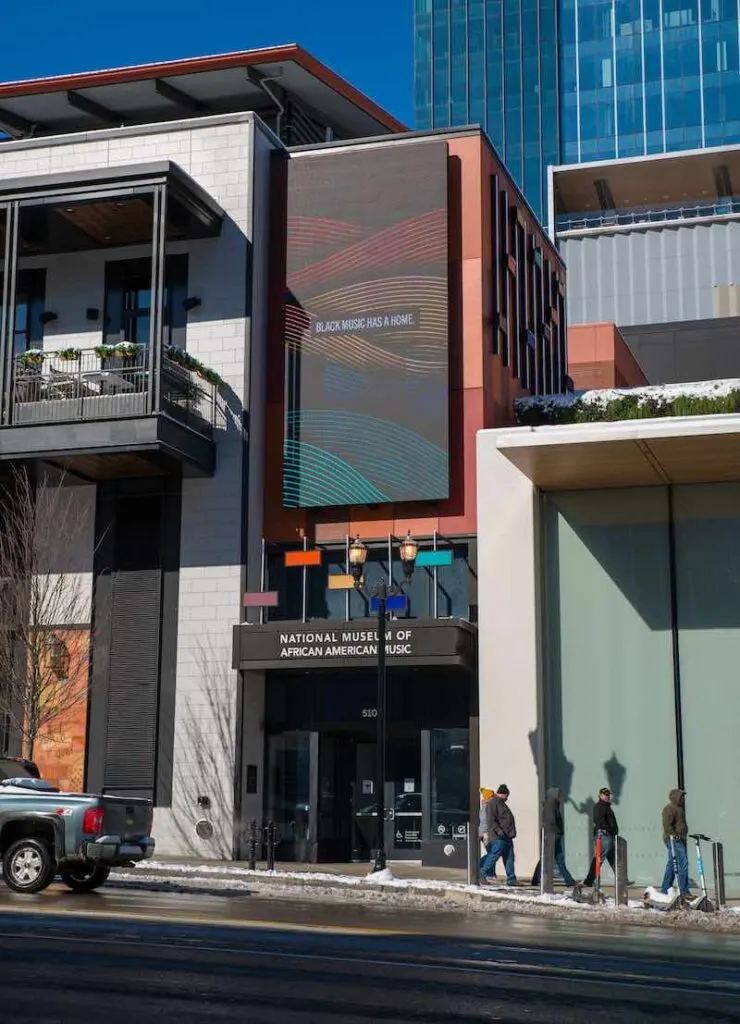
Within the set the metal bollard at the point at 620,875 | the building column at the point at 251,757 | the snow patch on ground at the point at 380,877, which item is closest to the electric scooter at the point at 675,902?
the metal bollard at the point at 620,875

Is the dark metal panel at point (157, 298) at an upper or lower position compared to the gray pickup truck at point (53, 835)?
upper

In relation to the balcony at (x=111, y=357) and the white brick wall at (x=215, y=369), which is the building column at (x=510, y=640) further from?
the balcony at (x=111, y=357)

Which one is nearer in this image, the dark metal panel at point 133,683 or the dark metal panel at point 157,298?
the dark metal panel at point 157,298

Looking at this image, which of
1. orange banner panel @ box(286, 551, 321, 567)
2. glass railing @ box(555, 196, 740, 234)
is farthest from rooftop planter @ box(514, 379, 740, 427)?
glass railing @ box(555, 196, 740, 234)

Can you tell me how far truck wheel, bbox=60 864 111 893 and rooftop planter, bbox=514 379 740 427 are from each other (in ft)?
42.8

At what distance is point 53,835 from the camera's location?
59.4 feet

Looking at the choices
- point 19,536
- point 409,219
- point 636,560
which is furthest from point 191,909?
point 409,219

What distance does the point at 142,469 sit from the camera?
28891 mm

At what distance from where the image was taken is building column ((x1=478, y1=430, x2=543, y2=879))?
25328 mm

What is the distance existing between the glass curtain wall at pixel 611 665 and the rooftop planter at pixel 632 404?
2066 mm

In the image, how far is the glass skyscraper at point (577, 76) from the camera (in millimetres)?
123312

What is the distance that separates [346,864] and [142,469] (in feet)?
28.5

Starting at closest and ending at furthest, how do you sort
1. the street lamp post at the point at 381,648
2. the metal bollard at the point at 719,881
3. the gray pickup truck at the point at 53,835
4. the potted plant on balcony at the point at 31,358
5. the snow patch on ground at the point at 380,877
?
the gray pickup truck at the point at 53,835 < the metal bollard at the point at 719,881 < the snow patch on ground at the point at 380,877 < the street lamp post at the point at 381,648 < the potted plant on balcony at the point at 31,358

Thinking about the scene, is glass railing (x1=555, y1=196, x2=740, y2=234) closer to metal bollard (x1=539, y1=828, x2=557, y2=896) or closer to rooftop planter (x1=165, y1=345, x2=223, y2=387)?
rooftop planter (x1=165, y1=345, x2=223, y2=387)
